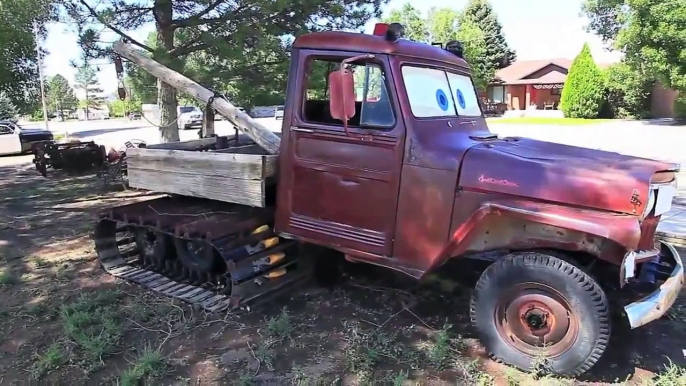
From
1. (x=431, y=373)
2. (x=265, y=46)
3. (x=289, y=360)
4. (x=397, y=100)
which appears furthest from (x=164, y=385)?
(x=265, y=46)

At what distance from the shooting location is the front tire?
3.34 m

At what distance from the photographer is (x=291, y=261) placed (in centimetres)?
498

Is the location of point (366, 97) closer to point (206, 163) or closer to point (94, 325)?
point (206, 163)

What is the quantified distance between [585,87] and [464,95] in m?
30.1

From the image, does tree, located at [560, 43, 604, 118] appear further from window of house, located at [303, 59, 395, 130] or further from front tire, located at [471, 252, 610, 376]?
front tire, located at [471, 252, 610, 376]

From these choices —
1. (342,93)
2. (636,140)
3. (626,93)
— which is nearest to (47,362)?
(342,93)

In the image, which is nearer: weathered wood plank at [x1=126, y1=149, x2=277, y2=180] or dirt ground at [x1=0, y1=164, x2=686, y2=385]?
dirt ground at [x1=0, y1=164, x2=686, y2=385]

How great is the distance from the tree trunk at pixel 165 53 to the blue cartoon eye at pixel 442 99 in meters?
4.07

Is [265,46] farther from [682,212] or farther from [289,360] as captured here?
[682,212]

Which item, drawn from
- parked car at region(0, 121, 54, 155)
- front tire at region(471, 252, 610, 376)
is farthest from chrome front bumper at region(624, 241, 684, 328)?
parked car at region(0, 121, 54, 155)

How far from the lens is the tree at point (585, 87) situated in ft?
Result: 103

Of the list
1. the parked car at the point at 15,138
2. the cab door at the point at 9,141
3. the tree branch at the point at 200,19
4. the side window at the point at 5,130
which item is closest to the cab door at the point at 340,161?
the tree branch at the point at 200,19

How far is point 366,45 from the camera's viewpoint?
4.11 metres

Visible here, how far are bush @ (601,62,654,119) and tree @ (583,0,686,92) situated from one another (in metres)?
2.96
